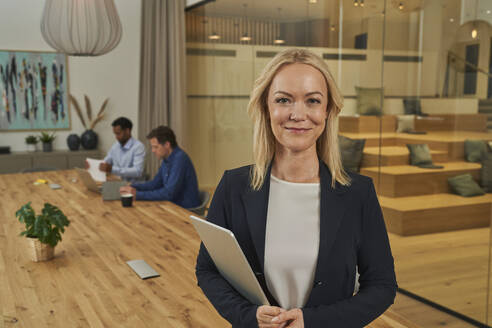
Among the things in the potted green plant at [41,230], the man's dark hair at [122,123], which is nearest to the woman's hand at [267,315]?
the potted green plant at [41,230]

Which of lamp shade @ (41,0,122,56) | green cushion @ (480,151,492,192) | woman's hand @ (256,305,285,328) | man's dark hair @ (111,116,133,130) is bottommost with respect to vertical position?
woman's hand @ (256,305,285,328)

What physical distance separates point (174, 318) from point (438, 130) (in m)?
2.41

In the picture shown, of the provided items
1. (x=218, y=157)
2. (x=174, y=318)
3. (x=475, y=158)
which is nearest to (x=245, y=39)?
(x=218, y=157)

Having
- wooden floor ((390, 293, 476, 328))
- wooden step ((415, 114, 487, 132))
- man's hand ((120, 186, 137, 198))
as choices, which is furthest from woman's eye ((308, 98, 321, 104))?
man's hand ((120, 186, 137, 198))

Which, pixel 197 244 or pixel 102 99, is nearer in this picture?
pixel 197 244

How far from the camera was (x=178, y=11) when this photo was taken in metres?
7.10

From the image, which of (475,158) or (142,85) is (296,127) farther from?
(142,85)

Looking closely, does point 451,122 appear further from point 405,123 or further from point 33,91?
point 33,91

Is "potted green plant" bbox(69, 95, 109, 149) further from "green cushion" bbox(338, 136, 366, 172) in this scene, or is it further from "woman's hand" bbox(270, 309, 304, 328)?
"woman's hand" bbox(270, 309, 304, 328)

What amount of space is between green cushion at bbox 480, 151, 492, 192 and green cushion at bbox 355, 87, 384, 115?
1012 millimetres

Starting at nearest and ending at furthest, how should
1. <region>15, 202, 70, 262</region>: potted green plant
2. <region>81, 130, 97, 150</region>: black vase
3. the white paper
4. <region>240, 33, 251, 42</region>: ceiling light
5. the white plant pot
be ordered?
<region>15, 202, 70, 262</region>: potted green plant, the white paper, <region>240, 33, 251, 42</region>: ceiling light, the white plant pot, <region>81, 130, 97, 150</region>: black vase

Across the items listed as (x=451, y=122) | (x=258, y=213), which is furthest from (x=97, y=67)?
(x=258, y=213)

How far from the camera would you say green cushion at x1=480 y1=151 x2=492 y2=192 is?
2985 millimetres

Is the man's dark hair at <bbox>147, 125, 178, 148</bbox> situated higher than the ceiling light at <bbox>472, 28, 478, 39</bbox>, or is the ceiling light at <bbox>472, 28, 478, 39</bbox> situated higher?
the ceiling light at <bbox>472, 28, 478, 39</bbox>
